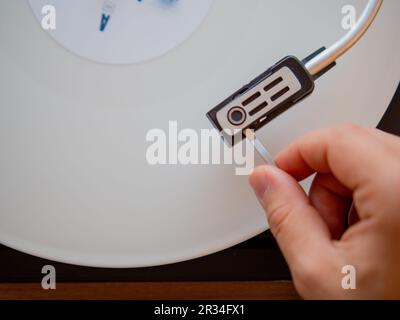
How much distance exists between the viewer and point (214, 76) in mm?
436

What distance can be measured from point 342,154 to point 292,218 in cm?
6

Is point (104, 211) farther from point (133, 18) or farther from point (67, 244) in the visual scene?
point (133, 18)

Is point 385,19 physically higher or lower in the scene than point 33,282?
higher

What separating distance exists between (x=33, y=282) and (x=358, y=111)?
17.3 inches

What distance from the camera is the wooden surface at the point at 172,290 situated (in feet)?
1.82

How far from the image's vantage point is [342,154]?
34 cm

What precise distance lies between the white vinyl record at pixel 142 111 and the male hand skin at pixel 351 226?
0.07 m

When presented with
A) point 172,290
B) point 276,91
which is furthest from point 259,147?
point 172,290

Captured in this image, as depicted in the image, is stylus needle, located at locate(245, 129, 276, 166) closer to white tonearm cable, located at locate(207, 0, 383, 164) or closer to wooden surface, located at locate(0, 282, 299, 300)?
white tonearm cable, located at locate(207, 0, 383, 164)

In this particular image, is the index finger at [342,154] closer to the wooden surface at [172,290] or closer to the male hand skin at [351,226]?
the male hand skin at [351,226]

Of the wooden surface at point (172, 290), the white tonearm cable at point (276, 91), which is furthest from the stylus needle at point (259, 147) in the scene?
the wooden surface at point (172, 290)

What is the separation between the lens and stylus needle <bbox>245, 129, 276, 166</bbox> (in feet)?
1.25

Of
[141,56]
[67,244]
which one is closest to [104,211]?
[67,244]

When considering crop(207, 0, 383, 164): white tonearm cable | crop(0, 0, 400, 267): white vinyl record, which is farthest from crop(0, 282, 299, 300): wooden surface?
crop(207, 0, 383, 164): white tonearm cable
